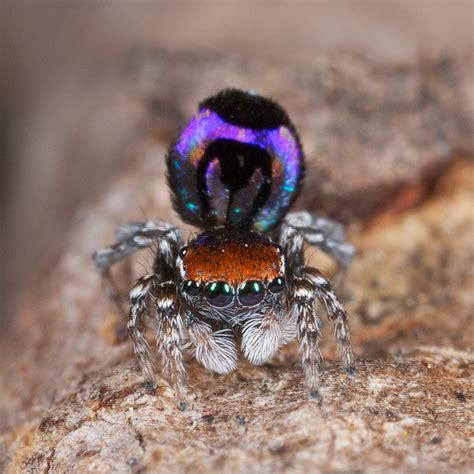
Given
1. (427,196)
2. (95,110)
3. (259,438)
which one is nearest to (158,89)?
(95,110)

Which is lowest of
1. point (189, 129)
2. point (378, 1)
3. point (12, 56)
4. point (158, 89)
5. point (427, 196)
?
point (427, 196)

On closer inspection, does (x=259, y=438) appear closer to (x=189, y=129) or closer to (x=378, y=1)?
(x=189, y=129)

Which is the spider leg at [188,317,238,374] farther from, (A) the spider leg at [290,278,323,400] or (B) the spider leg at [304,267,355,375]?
(B) the spider leg at [304,267,355,375]

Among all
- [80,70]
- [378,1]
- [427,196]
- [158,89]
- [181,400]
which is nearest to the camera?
[181,400]

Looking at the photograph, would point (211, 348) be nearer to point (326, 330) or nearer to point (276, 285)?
point (276, 285)

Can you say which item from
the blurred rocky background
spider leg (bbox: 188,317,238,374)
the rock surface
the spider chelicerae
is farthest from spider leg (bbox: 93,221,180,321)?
spider leg (bbox: 188,317,238,374)

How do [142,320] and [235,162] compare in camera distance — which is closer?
[142,320]

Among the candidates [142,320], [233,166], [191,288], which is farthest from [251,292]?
[233,166]
